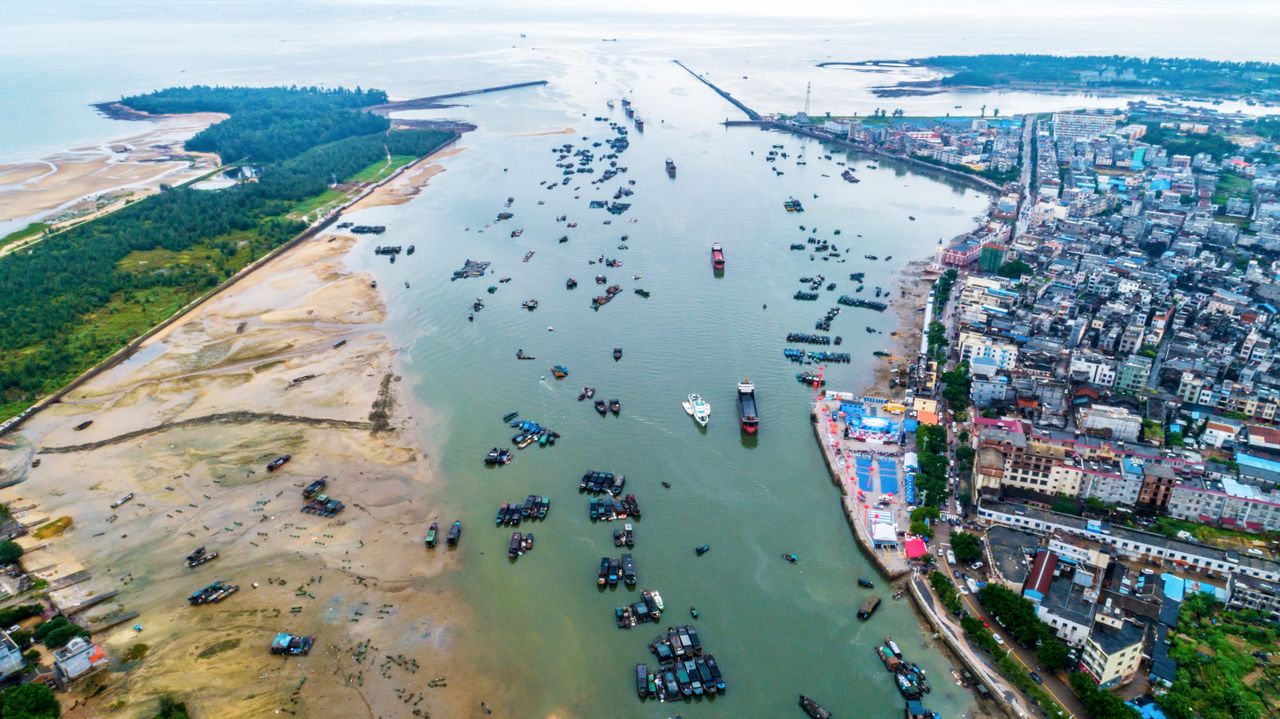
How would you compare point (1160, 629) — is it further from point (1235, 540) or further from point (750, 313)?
point (750, 313)

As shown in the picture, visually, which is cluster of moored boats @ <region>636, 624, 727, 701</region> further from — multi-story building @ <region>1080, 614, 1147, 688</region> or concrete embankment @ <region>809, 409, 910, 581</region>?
multi-story building @ <region>1080, 614, 1147, 688</region>

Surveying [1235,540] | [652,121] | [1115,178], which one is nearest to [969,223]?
[1115,178]

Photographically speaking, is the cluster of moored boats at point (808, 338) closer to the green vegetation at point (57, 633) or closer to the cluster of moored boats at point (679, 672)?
the cluster of moored boats at point (679, 672)

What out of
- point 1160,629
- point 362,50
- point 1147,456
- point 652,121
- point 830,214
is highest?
point 362,50

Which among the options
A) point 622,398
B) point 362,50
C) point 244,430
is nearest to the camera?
point 244,430

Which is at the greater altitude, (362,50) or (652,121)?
(362,50)

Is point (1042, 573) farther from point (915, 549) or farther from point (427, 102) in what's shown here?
point (427, 102)

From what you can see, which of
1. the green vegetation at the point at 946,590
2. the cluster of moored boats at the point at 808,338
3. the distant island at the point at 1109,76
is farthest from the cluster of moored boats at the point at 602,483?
the distant island at the point at 1109,76
